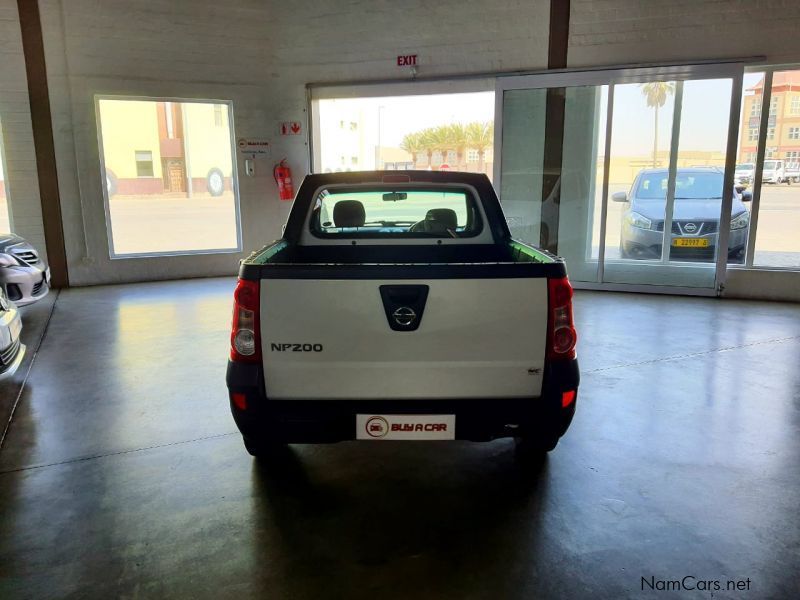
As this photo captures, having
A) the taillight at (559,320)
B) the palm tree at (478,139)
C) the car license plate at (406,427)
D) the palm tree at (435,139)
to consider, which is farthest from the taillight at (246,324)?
the palm tree at (435,139)

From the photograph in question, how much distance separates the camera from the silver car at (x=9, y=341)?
12.3ft

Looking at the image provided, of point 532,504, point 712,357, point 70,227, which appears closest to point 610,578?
point 532,504

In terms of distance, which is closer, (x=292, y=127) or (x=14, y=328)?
(x=14, y=328)

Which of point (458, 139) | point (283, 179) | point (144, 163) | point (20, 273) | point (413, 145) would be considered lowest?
point (20, 273)

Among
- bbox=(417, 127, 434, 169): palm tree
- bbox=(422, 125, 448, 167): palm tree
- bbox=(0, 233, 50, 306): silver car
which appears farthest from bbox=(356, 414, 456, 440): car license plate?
bbox=(422, 125, 448, 167): palm tree

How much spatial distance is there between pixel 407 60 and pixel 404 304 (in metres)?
6.83

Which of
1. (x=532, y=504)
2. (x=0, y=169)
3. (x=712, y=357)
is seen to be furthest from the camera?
(x=0, y=169)

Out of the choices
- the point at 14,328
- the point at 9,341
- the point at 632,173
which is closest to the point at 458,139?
the point at 632,173

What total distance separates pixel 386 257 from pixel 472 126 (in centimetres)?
1001

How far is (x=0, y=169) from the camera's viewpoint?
26.0ft

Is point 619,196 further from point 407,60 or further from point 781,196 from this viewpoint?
point 407,60

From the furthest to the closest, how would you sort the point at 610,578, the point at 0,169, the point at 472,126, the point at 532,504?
1. the point at 472,126
2. the point at 0,169
3. the point at 532,504
4. the point at 610,578

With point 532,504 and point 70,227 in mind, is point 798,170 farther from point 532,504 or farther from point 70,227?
point 70,227

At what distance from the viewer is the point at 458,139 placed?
1487 cm
